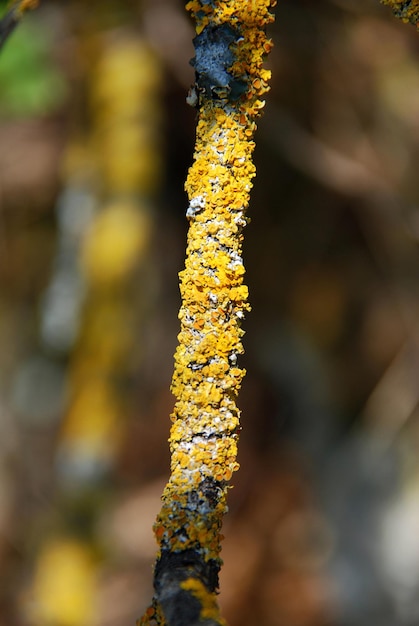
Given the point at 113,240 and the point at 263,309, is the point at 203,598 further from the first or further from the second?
the point at 263,309

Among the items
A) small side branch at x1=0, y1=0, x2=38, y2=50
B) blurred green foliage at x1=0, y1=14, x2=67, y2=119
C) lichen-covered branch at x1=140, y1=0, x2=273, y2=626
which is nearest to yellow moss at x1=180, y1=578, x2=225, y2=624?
lichen-covered branch at x1=140, y1=0, x2=273, y2=626

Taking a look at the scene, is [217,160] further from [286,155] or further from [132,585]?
[132,585]

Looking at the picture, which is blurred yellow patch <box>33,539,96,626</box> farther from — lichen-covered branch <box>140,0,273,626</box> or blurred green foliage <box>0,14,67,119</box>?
lichen-covered branch <box>140,0,273,626</box>

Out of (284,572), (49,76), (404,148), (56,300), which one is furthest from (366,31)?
(284,572)

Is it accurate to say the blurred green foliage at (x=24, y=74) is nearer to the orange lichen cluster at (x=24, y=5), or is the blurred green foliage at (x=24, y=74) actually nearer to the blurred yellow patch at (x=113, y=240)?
the blurred yellow patch at (x=113, y=240)

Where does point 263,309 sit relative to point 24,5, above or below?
above

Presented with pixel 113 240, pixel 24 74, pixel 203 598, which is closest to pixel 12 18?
pixel 203 598
